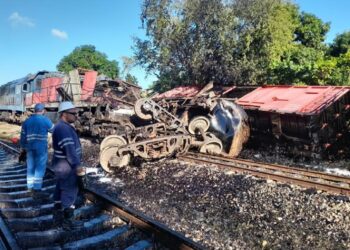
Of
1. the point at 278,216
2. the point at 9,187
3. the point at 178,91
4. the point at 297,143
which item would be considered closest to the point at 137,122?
the point at 178,91

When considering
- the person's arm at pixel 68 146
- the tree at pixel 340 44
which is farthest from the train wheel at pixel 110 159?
the tree at pixel 340 44

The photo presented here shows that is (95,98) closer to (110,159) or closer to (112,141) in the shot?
(112,141)

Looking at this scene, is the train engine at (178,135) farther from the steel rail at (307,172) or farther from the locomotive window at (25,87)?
the locomotive window at (25,87)

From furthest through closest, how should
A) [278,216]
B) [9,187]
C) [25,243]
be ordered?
[9,187] → [278,216] → [25,243]

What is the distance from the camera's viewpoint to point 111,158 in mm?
9320

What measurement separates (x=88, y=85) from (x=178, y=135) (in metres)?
8.97

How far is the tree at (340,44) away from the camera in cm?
3186

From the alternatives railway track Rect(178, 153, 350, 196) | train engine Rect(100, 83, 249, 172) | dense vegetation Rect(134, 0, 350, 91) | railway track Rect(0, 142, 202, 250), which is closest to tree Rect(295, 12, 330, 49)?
dense vegetation Rect(134, 0, 350, 91)

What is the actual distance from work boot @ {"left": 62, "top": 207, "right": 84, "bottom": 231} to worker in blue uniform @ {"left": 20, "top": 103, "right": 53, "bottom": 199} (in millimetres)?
2152

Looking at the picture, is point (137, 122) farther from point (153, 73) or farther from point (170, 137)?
point (153, 73)

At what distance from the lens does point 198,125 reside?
42.0 feet

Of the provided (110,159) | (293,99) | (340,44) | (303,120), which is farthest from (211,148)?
(340,44)

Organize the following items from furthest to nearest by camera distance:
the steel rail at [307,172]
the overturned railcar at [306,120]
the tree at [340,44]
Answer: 1. the tree at [340,44]
2. the overturned railcar at [306,120]
3. the steel rail at [307,172]

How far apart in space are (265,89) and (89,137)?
341 inches
